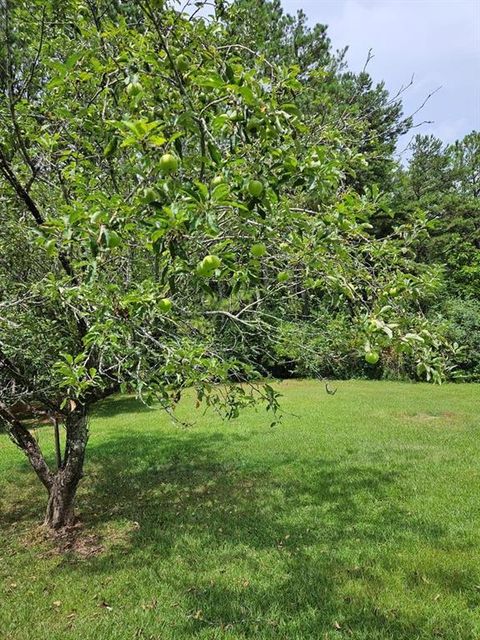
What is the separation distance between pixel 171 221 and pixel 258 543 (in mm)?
3957

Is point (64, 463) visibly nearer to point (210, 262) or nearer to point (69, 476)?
point (69, 476)

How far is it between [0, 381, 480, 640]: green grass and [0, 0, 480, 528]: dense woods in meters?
0.93

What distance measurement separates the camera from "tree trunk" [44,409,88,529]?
186 inches

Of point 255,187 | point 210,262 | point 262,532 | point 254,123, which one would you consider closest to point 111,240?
point 210,262

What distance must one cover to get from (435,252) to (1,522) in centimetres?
2341

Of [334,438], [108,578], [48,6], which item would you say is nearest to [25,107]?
[48,6]

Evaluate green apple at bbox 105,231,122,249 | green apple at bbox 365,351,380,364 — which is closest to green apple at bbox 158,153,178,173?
green apple at bbox 105,231,122,249

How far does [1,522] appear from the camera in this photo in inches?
215

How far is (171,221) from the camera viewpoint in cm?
144

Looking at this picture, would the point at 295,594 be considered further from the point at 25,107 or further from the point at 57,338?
the point at 25,107

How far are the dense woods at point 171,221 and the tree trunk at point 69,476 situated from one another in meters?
0.02

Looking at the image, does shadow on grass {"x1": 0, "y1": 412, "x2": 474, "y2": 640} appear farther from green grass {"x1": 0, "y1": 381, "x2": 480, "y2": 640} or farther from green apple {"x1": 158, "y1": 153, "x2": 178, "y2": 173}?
green apple {"x1": 158, "y1": 153, "x2": 178, "y2": 173}

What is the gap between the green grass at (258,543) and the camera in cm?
334

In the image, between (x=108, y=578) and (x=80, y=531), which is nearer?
(x=108, y=578)
